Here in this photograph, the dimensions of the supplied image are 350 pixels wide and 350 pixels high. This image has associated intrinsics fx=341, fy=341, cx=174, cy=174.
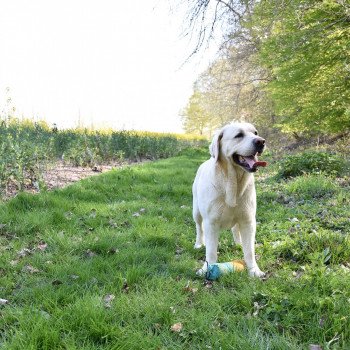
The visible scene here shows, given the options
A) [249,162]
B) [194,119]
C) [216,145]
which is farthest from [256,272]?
[194,119]

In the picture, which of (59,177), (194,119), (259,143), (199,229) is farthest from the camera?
(194,119)

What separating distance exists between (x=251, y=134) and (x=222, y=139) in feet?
1.06

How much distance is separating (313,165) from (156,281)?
21.9ft

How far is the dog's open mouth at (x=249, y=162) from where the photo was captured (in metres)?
3.45

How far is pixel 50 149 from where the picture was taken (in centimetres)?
942

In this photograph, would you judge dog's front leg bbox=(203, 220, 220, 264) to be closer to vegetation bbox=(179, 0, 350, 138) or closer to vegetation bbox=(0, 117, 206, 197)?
vegetation bbox=(0, 117, 206, 197)

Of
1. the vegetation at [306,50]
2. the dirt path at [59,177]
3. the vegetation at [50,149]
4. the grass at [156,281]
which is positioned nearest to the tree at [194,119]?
the vegetation at [50,149]

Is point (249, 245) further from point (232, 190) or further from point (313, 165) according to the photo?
point (313, 165)

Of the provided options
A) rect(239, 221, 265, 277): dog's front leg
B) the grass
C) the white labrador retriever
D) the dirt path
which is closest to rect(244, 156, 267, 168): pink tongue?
the white labrador retriever

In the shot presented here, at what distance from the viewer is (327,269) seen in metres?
3.21

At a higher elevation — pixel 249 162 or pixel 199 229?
pixel 249 162

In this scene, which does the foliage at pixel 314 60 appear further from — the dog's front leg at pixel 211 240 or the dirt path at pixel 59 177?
the dog's front leg at pixel 211 240

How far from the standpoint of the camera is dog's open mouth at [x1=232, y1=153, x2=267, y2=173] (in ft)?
11.3

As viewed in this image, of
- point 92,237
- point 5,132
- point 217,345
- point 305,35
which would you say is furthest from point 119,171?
point 217,345
